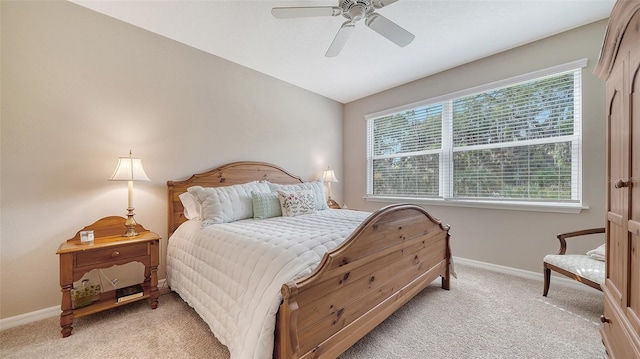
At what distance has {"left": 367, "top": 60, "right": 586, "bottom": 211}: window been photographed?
2518 mm

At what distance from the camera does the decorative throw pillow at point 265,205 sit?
254 cm

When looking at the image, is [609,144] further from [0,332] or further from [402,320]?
[0,332]

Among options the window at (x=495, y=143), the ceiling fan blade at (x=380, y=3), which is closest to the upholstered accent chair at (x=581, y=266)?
the window at (x=495, y=143)

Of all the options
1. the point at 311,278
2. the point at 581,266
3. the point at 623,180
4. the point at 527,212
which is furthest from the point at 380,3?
the point at 527,212

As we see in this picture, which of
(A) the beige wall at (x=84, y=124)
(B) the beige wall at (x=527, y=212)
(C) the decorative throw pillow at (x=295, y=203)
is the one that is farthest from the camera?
(C) the decorative throw pillow at (x=295, y=203)

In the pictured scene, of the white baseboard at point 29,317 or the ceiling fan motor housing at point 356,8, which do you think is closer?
the ceiling fan motor housing at point 356,8

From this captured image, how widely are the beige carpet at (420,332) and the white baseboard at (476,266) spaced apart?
71 millimetres

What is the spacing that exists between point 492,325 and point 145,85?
3.69 m

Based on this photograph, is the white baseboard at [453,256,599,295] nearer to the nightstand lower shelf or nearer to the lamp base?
the nightstand lower shelf

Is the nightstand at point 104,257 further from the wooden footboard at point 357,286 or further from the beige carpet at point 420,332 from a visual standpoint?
the wooden footboard at point 357,286

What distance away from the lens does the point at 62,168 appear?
6.68 feet

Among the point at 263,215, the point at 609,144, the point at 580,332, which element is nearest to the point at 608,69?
the point at 609,144

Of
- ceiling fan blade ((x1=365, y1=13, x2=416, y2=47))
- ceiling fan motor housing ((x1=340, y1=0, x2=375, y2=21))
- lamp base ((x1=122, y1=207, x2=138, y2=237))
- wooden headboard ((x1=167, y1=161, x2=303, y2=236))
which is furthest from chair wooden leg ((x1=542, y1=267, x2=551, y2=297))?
lamp base ((x1=122, y1=207, x2=138, y2=237))

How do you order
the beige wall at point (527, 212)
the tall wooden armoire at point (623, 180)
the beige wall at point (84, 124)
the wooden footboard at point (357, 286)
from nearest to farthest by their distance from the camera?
the tall wooden armoire at point (623, 180), the wooden footboard at point (357, 286), the beige wall at point (84, 124), the beige wall at point (527, 212)
